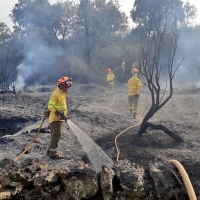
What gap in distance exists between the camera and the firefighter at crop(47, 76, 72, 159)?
5.41 meters

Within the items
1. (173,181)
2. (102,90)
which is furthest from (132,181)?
(102,90)

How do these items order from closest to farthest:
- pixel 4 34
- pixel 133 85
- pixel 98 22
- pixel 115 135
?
pixel 115 135, pixel 133 85, pixel 98 22, pixel 4 34

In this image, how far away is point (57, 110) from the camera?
5.37 metres

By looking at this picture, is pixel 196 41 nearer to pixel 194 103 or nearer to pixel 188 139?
pixel 194 103

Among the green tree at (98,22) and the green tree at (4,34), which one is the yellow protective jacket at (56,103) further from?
the green tree at (4,34)

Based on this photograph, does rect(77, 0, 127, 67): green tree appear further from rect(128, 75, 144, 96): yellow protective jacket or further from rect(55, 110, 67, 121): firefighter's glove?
rect(55, 110, 67, 121): firefighter's glove

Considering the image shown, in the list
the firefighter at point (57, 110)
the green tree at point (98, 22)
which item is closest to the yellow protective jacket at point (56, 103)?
the firefighter at point (57, 110)

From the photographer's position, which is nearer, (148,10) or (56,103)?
(56,103)

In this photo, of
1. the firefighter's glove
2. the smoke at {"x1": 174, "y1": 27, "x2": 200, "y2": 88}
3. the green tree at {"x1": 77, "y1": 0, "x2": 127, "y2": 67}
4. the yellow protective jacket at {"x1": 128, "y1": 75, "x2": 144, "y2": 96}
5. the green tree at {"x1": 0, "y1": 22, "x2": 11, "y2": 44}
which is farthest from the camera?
the green tree at {"x1": 0, "y1": 22, "x2": 11, "y2": 44}

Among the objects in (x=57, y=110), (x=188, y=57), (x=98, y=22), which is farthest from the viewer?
(x=98, y=22)

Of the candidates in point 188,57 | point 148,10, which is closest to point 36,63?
point 148,10

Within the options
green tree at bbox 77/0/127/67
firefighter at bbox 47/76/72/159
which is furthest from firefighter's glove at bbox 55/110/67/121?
green tree at bbox 77/0/127/67

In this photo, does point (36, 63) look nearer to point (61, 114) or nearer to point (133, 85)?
point (133, 85)

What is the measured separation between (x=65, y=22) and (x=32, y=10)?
18.3 feet
